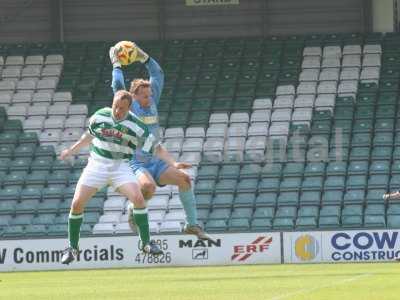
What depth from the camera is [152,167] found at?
16031 millimetres

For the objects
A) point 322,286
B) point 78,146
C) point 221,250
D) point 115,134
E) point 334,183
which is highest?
point 115,134

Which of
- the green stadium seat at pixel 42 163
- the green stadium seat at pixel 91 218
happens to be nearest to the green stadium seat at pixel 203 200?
the green stadium seat at pixel 91 218

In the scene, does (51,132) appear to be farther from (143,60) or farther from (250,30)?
(143,60)

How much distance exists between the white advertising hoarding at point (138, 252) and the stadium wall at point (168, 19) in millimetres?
10275

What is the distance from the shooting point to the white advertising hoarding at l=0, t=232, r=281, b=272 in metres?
24.0

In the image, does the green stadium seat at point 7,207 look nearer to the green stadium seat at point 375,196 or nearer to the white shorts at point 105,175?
the green stadium seat at point 375,196

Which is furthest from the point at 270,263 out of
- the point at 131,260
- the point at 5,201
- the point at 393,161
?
the point at 5,201

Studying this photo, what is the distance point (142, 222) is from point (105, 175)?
2.48ft

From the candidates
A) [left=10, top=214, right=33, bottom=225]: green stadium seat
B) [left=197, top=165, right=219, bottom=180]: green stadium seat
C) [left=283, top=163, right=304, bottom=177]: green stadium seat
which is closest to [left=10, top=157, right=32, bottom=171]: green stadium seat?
[left=10, top=214, right=33, bottom=225]: green stadium seat

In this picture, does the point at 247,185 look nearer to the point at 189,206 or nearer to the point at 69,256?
the point at 189,206

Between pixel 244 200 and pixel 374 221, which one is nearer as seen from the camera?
pixel 374 221

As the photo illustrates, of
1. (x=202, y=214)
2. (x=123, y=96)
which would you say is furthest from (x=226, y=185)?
(x=123, y=96)

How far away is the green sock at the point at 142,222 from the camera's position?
14617 mm

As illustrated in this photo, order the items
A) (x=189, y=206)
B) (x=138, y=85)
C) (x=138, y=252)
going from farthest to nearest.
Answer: (x=138, y=252) → (x=189, y=206) → (x=138, y=85)
